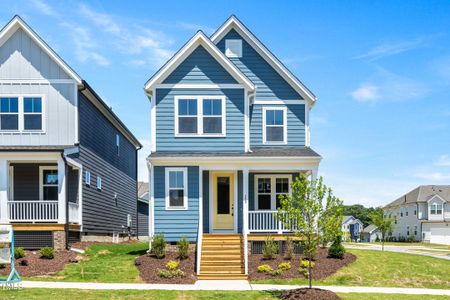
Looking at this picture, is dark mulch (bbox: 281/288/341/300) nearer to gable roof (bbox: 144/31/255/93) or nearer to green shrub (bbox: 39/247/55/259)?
green shrub (bbox: 39/247/55/259)

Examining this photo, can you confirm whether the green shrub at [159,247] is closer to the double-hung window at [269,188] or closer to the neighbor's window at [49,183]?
the double-hung window at [269,188]

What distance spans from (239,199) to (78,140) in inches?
319

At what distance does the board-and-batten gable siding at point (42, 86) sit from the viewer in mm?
21047

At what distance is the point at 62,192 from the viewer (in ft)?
63.5

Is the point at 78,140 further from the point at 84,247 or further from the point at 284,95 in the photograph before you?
the point at 284,95

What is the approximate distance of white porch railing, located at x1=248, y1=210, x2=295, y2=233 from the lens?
63.5ft

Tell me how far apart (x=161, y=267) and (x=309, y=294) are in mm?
5935

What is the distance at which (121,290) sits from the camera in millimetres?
13320

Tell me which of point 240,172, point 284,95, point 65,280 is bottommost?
point 65,280

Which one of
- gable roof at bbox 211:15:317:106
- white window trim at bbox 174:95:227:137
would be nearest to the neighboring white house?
gable roof at bbox 211:15:317:106

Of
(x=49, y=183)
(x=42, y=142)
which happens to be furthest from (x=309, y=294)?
(x=49, y=183)

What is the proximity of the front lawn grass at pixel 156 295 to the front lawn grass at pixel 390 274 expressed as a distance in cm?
218

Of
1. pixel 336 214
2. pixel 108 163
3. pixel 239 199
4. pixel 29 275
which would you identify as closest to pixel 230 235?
pixel 239 199

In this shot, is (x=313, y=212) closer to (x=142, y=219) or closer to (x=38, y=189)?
(x=38, y=189)
